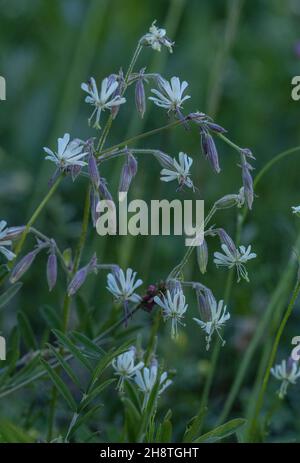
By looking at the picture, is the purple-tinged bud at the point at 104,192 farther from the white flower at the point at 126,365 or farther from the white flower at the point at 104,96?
the white flower at the point at 126,365

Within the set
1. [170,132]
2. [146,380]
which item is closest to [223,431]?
[146,380]

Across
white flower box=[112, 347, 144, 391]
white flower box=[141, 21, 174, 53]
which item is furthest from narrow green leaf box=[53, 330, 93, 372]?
white flower box=[141, 21, 174, 53]

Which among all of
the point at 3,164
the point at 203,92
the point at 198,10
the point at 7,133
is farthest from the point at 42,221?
the point at 198,10

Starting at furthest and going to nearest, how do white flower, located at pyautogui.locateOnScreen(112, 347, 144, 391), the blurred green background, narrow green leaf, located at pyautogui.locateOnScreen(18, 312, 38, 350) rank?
the blurred green background
narrow green leaf, located at pyautogui.locateOnScreen(18, 312, 38, 350)
white flower, located at pyautogui.locateOnScreen(112, 347, 144, 391)

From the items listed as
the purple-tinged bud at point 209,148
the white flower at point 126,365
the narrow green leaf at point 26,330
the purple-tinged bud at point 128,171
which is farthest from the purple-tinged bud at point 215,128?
the narrow green leaf at point 26,330

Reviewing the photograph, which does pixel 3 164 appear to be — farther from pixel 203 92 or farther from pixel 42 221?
pixel 203 92

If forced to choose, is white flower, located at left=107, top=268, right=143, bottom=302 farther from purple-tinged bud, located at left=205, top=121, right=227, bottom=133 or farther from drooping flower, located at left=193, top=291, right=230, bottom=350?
purple-tinged bud, located at left=205, top=121, right=227, bottom=133
